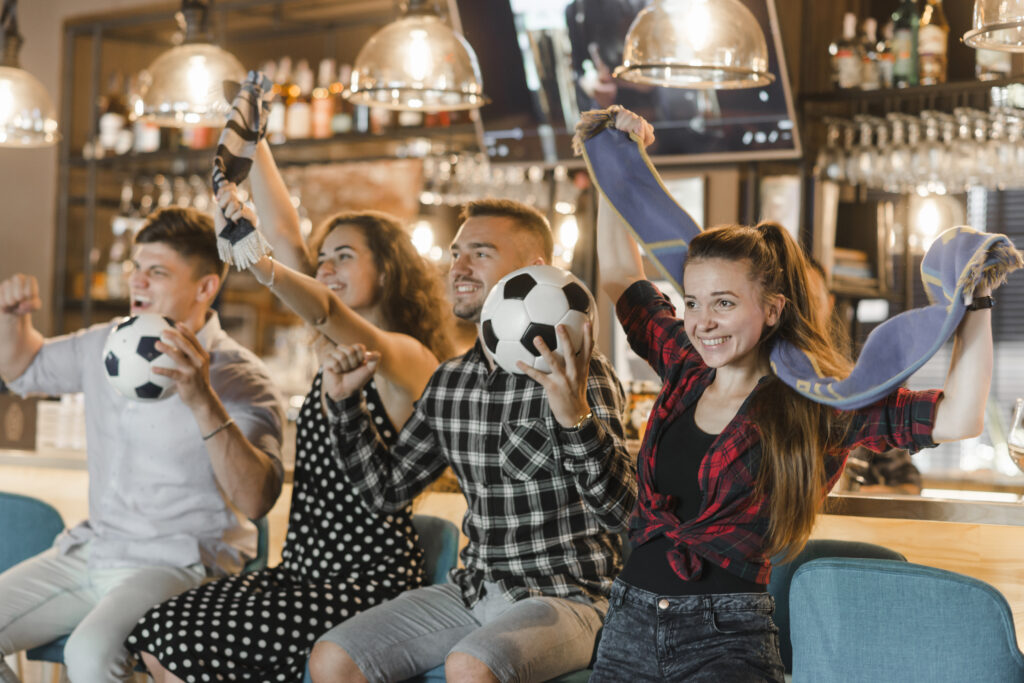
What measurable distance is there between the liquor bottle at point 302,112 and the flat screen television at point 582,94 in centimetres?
99

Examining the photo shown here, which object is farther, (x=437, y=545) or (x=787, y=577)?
(x=437, y=545)

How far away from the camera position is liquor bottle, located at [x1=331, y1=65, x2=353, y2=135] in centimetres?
528

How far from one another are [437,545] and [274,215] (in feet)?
2.92

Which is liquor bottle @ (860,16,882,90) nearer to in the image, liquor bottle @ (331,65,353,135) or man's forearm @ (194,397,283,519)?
liquor bottle @ (331,65,353,135)

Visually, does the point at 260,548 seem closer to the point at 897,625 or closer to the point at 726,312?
the point at 726,312

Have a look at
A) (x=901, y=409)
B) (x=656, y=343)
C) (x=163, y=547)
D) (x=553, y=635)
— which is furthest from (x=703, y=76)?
(x=163, y=547)

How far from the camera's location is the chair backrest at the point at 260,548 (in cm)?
281

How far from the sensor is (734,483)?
1.88 metres

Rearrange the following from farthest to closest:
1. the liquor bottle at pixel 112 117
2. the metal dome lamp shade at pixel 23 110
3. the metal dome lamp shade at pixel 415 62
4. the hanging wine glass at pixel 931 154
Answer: the liquor bottle at pixel 112 117, the hanging wine glass at pixel 931 154, the metal dome lamp shade at pixel 23 110, the metal dome lamp shade at pixel 415 62

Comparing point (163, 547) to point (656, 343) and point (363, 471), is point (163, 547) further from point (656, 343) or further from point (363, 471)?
point (656, 343)

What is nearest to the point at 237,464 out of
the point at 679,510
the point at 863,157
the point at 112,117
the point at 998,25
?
the point at 679,510

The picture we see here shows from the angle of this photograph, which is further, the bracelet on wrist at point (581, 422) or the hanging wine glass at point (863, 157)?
the hanging wine glass at point (863, 157)

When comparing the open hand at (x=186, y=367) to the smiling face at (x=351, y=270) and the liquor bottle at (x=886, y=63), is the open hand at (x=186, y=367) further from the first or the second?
the liquor bottle at (x=886, y=63)

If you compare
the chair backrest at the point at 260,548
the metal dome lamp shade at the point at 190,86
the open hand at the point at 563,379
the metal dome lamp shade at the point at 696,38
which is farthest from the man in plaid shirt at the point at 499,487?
the metal dome lamp shade at the point at 190,86
